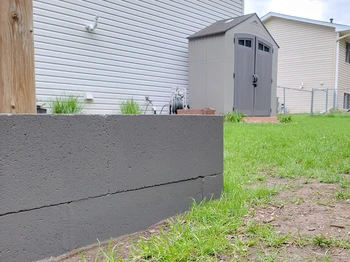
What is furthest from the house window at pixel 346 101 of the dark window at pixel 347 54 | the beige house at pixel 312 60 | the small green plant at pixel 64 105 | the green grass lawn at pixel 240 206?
the small green plant at pixel 64 105

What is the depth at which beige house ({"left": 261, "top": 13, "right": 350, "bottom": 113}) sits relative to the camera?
14305 mm

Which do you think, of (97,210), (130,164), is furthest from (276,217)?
(97,210)

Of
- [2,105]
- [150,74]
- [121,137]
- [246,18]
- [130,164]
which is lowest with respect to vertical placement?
[130,164]

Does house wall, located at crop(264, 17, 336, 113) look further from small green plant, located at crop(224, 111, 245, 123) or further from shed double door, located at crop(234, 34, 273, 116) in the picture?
small green plant, located at crop(224, 111, 245, 123)

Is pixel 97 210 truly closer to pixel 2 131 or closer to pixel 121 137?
pixel 121 137

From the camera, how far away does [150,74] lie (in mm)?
7250

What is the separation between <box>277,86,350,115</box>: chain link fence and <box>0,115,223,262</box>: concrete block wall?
13325 mm

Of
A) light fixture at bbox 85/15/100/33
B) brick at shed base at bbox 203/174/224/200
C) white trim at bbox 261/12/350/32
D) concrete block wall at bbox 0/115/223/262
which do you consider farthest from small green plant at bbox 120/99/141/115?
white trim at bbox 261/12/350/32

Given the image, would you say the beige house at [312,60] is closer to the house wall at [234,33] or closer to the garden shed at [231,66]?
the garden shed at [231,66]

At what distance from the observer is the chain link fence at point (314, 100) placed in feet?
47.0

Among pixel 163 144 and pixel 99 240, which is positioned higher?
pixel 163 144

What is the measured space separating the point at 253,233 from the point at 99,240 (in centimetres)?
75

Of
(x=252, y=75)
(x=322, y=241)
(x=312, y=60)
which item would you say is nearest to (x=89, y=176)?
(x=322, y=241)

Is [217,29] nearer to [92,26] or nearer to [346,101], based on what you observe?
[92,26]
